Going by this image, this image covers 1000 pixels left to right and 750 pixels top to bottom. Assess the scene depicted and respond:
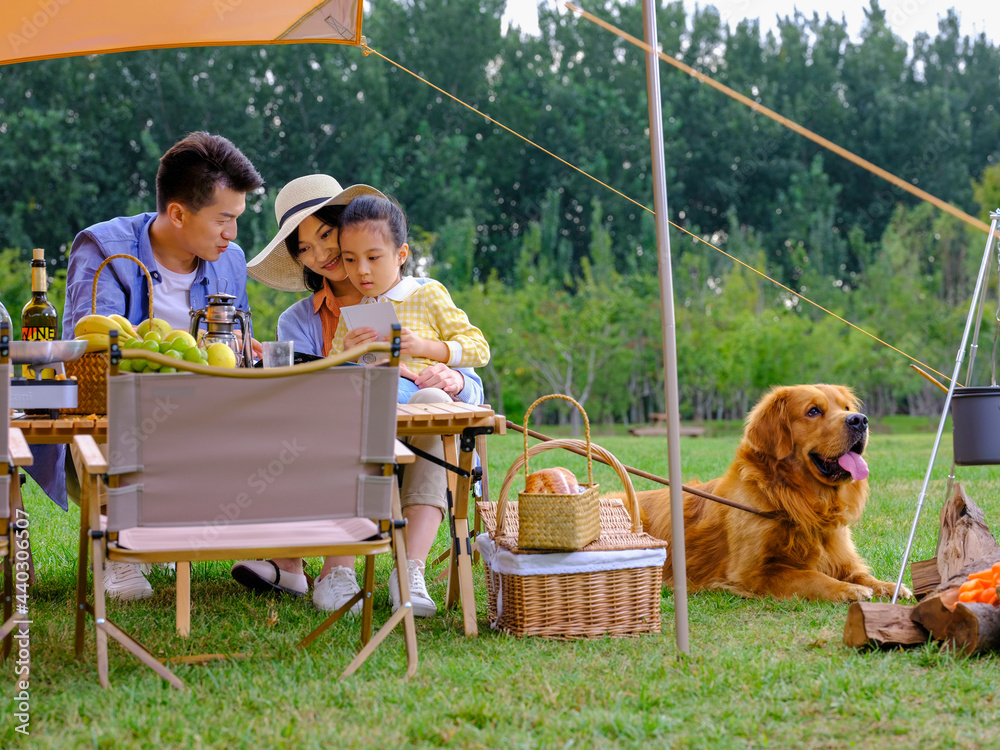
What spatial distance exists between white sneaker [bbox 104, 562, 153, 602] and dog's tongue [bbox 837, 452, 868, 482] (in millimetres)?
2516

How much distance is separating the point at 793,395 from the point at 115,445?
2437mm

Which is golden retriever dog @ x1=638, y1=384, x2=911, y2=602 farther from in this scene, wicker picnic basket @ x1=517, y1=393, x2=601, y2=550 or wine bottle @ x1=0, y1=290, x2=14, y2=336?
wine bottle @ x1=0, y1=290, x2=14, y2=336

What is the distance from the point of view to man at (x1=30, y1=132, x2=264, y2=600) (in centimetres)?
362

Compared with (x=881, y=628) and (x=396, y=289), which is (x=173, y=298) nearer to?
(x=396, y=289)

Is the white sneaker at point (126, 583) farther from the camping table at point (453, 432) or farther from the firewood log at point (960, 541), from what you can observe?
the firewood log at point (960, 541)

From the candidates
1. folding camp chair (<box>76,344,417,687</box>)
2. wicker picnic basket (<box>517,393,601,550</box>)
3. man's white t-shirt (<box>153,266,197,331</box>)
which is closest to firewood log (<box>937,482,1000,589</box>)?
A: wicker picnic basket (<box>517,393,601,550</box>)

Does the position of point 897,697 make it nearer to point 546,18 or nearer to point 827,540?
point 827,540

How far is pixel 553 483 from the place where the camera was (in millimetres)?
3049

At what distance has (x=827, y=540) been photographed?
3.70m

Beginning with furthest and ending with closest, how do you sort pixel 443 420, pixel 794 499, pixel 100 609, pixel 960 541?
pixel 794 499, pixel 960 541, pixel 443 420, pixel 100 609

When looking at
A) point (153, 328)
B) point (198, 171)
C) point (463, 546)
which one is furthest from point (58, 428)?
point (198, 171)

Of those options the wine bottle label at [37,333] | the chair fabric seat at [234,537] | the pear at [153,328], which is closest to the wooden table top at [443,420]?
the chair fabric seat at [234,537]

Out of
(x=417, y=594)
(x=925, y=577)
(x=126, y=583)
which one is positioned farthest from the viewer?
(x=126, y=583)

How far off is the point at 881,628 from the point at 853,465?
3.31ft
